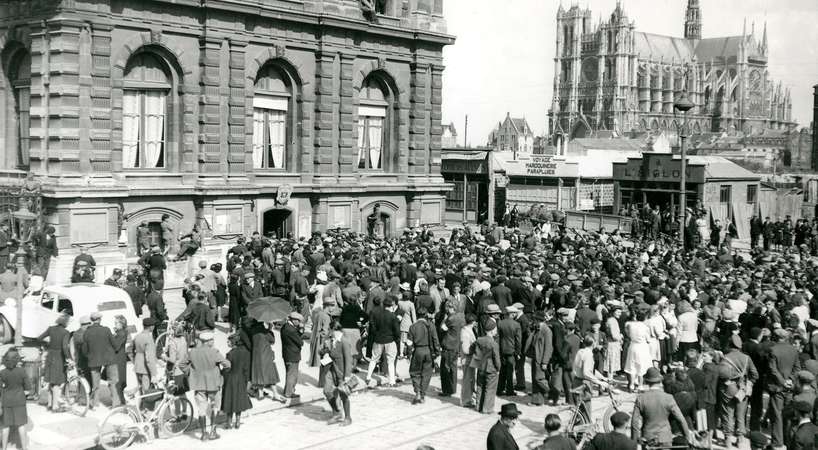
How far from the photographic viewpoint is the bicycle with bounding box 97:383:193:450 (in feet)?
44.3

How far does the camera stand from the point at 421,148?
3688 centimetres

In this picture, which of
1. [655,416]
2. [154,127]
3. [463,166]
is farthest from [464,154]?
[655,416]

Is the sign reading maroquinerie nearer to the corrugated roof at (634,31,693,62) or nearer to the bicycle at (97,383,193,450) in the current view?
the bicycle at (97,383,193,450)

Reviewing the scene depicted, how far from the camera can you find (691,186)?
146 ft

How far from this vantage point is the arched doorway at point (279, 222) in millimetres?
32475

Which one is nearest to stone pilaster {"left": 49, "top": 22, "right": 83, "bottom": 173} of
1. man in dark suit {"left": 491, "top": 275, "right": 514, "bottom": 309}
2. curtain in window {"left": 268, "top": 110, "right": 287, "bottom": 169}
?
curtain in window {"left": 268, "top": 110, "right": 287, "bottom": 169}

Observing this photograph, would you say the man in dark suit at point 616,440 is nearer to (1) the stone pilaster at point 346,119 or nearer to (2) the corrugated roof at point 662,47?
(1) the stone pilaster at point 346,119

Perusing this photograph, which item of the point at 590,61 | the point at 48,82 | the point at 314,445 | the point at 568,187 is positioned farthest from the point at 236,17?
the point at 590,61

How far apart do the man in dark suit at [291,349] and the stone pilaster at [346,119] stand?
17.8 metres

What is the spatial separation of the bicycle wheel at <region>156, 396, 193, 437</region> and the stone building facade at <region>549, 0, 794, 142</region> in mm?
161562

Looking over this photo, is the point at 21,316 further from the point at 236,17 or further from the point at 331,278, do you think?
the point at 236,17

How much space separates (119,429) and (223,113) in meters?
17.6

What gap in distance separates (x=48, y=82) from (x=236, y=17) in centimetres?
683

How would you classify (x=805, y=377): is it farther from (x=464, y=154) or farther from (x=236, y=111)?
(x=464, y=154)
